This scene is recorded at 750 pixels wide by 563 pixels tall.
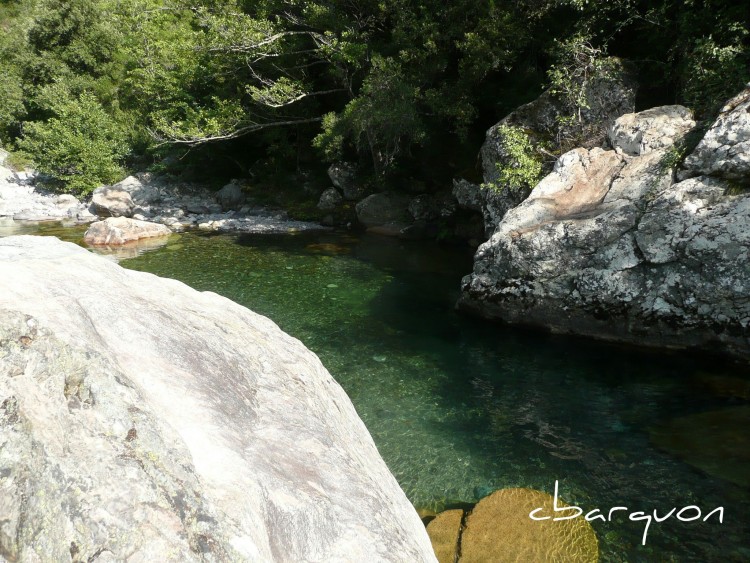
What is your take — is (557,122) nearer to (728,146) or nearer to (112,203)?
(728,146)

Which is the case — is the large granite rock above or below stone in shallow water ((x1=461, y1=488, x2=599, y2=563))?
above

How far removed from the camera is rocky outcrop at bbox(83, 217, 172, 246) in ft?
63.9

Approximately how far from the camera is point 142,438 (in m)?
2.38

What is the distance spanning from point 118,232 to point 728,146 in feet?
63.6

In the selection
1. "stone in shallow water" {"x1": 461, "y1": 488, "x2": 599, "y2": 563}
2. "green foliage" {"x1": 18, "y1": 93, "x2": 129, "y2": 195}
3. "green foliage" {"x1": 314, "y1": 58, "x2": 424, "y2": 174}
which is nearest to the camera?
"stone in shallow water" {"x1": 461, "y1": 488, "x2": 599, "y2": 563}

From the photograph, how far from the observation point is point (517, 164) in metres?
13.3

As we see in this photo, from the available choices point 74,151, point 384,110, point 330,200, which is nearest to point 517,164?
point 384,110

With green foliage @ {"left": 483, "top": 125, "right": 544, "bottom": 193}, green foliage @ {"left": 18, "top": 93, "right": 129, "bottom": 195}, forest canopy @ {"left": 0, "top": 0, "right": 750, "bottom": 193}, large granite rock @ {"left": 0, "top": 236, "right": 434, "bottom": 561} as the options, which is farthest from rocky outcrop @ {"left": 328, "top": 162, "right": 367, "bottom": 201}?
large granite rock @ {"left": 0, "top": 236, "right": 434, "bottom": 561}

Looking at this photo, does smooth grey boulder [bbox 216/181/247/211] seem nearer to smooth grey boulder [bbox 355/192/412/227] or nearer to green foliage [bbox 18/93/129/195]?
green foliage [bbox 18/93/129/195]

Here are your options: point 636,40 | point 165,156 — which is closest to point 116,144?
point 165,156

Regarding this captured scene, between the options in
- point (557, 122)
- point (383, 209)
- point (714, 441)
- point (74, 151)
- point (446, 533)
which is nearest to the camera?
point (446, 533)

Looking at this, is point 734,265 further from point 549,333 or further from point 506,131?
point 506,131

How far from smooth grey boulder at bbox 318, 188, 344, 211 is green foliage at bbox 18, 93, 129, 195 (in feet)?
44.2

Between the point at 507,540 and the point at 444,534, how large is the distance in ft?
2.04
